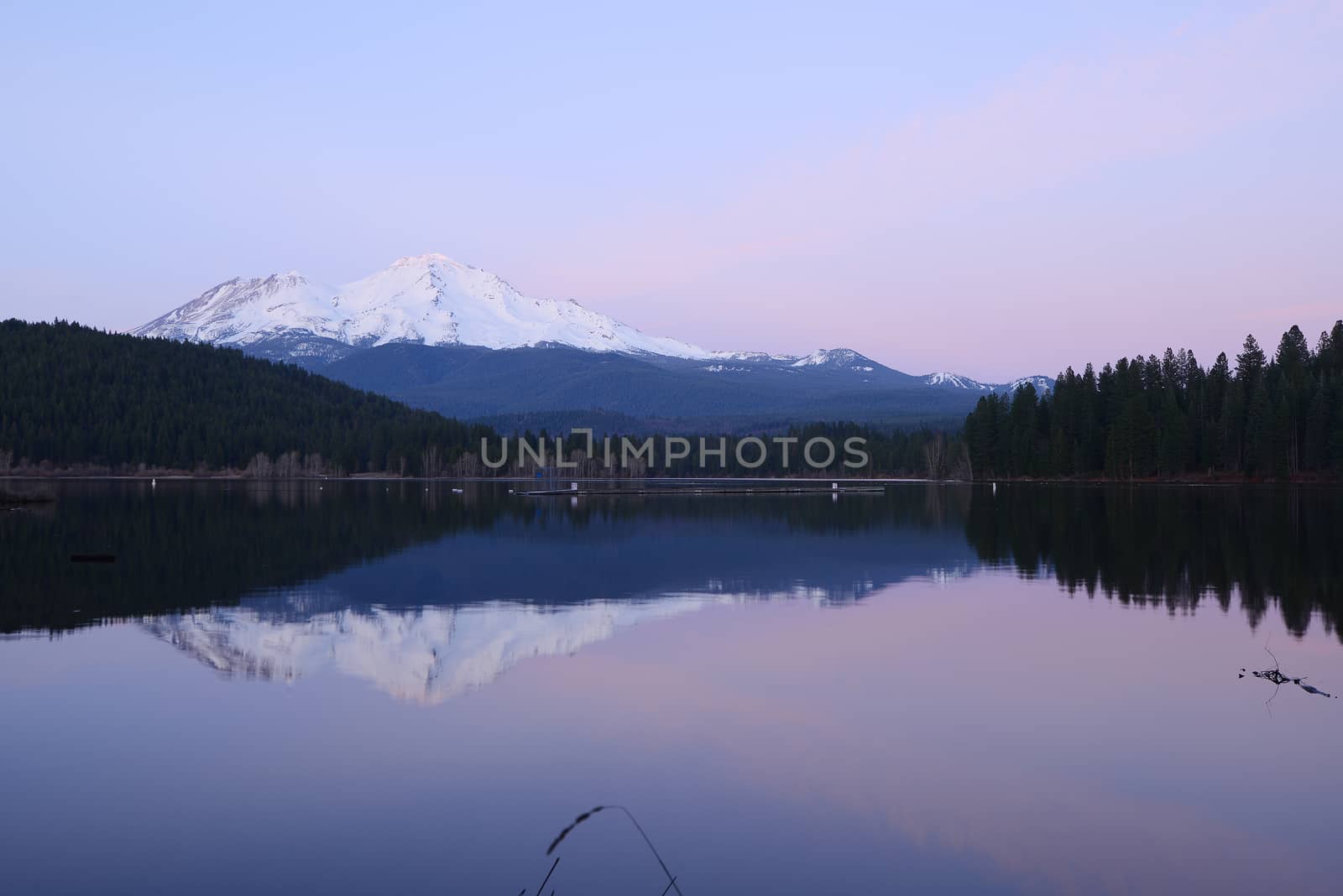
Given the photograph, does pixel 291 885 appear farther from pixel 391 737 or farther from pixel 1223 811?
pixel 1223 811

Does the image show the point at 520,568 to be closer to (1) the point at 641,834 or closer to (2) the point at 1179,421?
(1) the point at 641,834

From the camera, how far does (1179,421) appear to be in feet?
510

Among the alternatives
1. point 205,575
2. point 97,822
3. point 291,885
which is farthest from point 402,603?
point 291,885

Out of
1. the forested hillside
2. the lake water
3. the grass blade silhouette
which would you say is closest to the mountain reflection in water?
the lake water

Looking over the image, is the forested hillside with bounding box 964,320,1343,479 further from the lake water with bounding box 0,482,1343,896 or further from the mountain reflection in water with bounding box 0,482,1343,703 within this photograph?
the lake water with bounding box 0,482,1343,896

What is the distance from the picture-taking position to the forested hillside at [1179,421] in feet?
468

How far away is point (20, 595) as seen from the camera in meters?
37.3

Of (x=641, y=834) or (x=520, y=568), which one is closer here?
(x=641, y=834)

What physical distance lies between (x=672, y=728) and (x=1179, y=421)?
504 ft

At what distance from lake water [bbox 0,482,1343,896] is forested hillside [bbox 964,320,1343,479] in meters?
110

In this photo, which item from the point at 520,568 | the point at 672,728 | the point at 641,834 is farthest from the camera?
the point at 520,568

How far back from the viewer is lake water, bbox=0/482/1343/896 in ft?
46.7

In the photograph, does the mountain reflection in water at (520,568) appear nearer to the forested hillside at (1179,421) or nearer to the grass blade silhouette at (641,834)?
the grass blade silhouette at (641,834)

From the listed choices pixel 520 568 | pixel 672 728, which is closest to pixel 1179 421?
pixel 520 568
